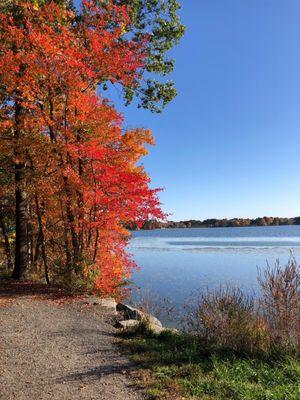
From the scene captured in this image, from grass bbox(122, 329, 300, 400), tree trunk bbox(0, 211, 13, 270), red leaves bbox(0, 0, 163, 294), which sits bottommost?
grass bbox(122, 329, 300, 400)

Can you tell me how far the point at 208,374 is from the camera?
6434 mm

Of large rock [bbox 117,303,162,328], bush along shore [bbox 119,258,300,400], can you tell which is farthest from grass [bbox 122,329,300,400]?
large rock [bbox 117,303,162,328]

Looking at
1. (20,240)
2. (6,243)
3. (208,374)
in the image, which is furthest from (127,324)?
(6,243)

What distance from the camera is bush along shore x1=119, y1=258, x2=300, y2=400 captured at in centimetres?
585

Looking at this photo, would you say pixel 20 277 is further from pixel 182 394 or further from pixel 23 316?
pixel 182 394

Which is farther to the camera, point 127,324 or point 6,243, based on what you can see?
point 6,243

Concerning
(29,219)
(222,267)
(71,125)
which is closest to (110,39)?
(71,125)

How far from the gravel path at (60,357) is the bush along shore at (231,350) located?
43cm

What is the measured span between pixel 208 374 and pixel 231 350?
121 centimetres

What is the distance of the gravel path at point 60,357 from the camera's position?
5898 millimetres

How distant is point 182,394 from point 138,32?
14999 millimetres

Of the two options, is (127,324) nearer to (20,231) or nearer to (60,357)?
(60,357)

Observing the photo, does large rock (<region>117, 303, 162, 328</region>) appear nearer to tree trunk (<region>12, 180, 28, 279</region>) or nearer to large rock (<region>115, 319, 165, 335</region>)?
large rock (<region>115, 319, 165, 335</region>)

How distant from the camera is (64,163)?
14.3m
